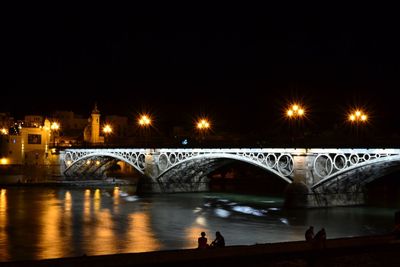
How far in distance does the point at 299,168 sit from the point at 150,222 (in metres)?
14.7

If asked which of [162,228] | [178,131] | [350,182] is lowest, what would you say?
[162,228]

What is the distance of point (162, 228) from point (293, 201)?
14.9m

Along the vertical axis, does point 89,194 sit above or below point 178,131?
below

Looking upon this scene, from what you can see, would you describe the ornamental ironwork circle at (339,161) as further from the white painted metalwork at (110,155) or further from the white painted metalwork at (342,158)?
the white painted metalwork at (110,155)

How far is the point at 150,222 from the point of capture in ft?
157

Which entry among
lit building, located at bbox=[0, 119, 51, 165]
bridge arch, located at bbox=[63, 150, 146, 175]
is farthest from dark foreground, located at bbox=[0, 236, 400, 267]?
lit building, located at bbox=[0, 119, 51, 165]

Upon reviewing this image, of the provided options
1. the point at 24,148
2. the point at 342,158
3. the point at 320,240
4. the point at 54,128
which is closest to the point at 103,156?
the point at 54,128

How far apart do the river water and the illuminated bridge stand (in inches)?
87.8

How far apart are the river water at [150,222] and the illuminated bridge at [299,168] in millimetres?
2230

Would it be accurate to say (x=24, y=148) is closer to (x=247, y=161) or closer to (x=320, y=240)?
(x=247, y=161)

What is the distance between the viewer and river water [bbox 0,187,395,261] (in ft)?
120

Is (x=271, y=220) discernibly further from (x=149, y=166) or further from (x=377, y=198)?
(x=149, y=166)

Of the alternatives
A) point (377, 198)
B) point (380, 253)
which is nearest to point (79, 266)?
point (380, 253)

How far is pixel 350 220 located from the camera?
46969 mm
